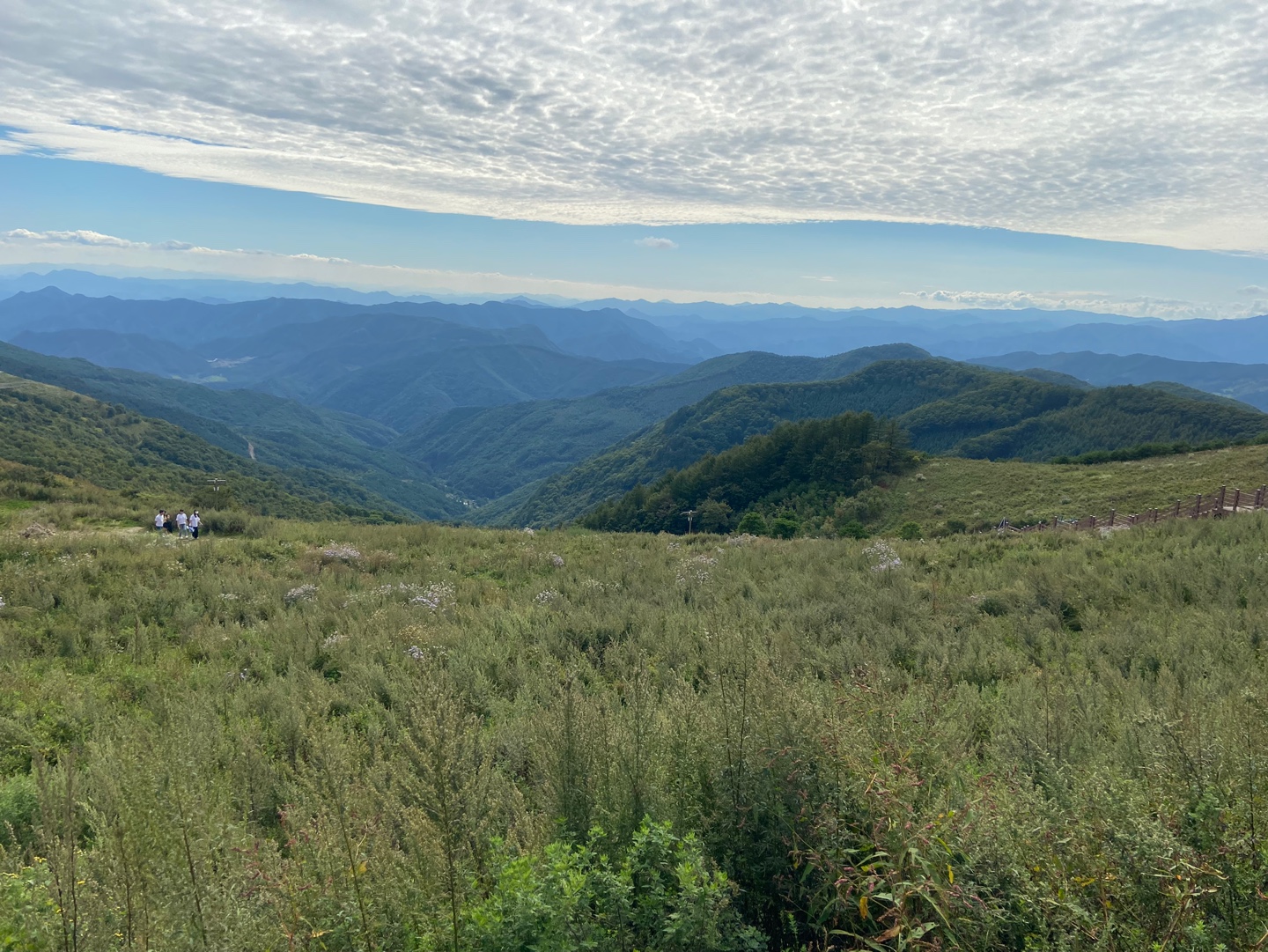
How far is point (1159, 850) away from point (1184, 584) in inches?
347

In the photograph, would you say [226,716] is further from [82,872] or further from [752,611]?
[752,611]

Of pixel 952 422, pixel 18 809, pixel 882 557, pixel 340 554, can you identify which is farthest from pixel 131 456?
pixel 952 422

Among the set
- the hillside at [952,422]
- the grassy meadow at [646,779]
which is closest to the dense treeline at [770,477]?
the grassy meadow at [646,779]

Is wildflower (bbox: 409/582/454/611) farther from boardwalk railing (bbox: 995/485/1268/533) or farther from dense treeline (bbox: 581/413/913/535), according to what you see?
dense treeline (bbox: 581/413/913/535)

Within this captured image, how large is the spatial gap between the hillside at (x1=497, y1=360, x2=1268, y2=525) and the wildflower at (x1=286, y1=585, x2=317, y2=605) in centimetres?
10046

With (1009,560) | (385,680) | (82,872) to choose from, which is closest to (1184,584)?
(1009,560)

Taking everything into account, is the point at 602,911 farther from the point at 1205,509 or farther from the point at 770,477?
the point at 770,477

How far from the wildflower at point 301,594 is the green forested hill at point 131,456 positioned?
46.0 feet

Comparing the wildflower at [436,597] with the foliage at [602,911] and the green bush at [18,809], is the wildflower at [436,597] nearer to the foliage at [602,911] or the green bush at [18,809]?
the green bush at [18,809]

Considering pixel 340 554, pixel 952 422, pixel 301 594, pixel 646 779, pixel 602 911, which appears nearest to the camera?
pixel 602 911

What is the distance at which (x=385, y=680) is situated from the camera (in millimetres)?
6617

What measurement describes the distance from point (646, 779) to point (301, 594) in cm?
900

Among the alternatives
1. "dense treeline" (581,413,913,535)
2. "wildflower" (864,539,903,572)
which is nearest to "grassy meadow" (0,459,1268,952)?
"wildflower" (864,539,903,572)

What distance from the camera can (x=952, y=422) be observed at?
488 feet
